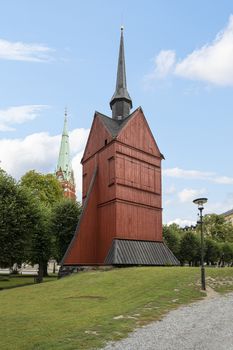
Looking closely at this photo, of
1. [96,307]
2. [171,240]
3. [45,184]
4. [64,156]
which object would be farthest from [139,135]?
[64,156]

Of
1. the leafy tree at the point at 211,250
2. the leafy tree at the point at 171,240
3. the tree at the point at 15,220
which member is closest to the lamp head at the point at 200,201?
the tree at the point at 15,220

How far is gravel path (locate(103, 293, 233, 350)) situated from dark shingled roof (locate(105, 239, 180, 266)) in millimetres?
18607

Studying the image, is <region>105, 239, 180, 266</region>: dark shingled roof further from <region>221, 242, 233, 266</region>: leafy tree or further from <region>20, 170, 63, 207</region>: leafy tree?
<region>221, 242, 233, 266</region>: leafy tree

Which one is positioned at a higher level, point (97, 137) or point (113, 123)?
point (113, 123)

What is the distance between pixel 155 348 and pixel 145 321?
391 cm

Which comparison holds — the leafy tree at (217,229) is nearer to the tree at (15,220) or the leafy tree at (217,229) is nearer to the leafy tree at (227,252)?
the leafy tree at (227,252)

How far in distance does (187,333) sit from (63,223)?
34296 millimetres

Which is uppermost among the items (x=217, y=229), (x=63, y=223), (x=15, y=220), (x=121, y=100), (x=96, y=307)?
(x=121, y=100)

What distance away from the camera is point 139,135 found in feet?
133

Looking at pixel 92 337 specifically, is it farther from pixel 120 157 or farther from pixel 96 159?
pixel 96 159

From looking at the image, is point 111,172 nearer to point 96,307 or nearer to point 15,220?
point 15,220

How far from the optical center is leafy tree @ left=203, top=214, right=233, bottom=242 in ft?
325

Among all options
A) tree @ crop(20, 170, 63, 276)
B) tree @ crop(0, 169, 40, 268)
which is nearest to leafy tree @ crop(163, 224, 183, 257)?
tree @ crop(20, 170, 63, 276)

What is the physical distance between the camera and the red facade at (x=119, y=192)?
36938mm
